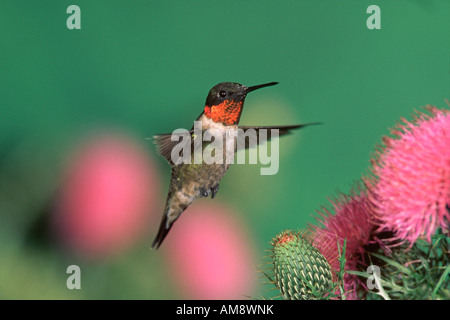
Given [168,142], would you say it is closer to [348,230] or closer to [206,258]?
[348,230]

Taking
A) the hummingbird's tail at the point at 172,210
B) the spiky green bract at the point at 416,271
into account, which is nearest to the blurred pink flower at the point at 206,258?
the hummingbird's tail at the point at 172,210

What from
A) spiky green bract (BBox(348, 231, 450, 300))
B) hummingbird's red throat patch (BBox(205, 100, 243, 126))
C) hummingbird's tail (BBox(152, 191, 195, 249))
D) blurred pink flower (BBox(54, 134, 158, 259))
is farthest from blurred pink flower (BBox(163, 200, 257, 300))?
spiky green bract (BBox(348, 231, 450, 300))

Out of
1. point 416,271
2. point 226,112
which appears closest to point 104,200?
point 226,112

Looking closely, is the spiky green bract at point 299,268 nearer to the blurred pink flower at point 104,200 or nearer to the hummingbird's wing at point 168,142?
the hummingbird's wing at point 168,142
